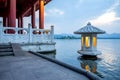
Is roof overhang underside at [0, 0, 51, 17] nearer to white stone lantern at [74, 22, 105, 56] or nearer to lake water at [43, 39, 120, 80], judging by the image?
lake water at [43, 39, 120, 80]

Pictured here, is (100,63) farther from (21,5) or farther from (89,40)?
(21,5)

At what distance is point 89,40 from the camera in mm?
11062

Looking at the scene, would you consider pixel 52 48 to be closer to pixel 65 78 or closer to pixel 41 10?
pixel 41 10

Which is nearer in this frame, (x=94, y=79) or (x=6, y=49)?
(x=94, y=79)

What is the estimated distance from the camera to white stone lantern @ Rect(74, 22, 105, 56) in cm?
1065

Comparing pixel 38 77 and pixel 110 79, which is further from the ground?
pixel 38 77

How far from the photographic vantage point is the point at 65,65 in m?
5.24

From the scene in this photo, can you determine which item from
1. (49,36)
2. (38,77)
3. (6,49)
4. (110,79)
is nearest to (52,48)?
(49,36)

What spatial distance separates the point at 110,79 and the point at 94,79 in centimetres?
275

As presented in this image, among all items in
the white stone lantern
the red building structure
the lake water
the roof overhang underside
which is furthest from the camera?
the roof overhang underside

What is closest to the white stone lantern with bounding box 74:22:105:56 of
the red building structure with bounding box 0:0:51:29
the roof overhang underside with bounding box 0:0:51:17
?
the red building structure with bounding box 0:0:51:29

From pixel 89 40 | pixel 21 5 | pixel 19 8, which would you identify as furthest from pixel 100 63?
pixel 19 8

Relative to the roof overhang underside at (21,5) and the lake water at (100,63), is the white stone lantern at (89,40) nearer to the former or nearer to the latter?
the lake water at (100,63)

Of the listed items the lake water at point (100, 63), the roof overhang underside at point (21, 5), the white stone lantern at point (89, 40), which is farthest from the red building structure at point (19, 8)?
the white stone lantern at point (89, 40)
